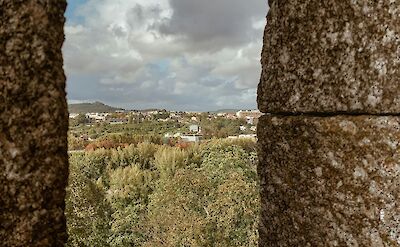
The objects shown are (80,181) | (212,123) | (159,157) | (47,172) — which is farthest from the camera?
(212,123)

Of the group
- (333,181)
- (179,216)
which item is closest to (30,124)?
(333,181)

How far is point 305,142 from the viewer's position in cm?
379

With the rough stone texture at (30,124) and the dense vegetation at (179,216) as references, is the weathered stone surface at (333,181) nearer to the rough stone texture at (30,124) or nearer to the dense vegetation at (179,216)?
the rough stone texture at (30,124)

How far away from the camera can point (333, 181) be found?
3598mm

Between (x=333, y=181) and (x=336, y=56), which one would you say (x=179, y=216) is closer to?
(x=333, y=181)

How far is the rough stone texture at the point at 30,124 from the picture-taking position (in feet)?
8.45

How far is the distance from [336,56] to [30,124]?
2.03 meters

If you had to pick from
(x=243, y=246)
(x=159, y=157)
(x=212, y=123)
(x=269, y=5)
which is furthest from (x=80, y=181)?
(x=212, y=123)

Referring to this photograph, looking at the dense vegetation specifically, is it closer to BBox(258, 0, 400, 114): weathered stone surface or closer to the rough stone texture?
BBox(258, 0, 400, 114): weathered stone surface

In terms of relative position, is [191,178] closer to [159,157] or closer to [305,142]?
[305,142]

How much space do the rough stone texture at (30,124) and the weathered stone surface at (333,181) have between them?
70.1 inches

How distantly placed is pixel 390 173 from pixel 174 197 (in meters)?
23.4

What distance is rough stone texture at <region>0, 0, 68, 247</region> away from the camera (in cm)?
258

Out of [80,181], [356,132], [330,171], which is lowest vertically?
[80,181]
